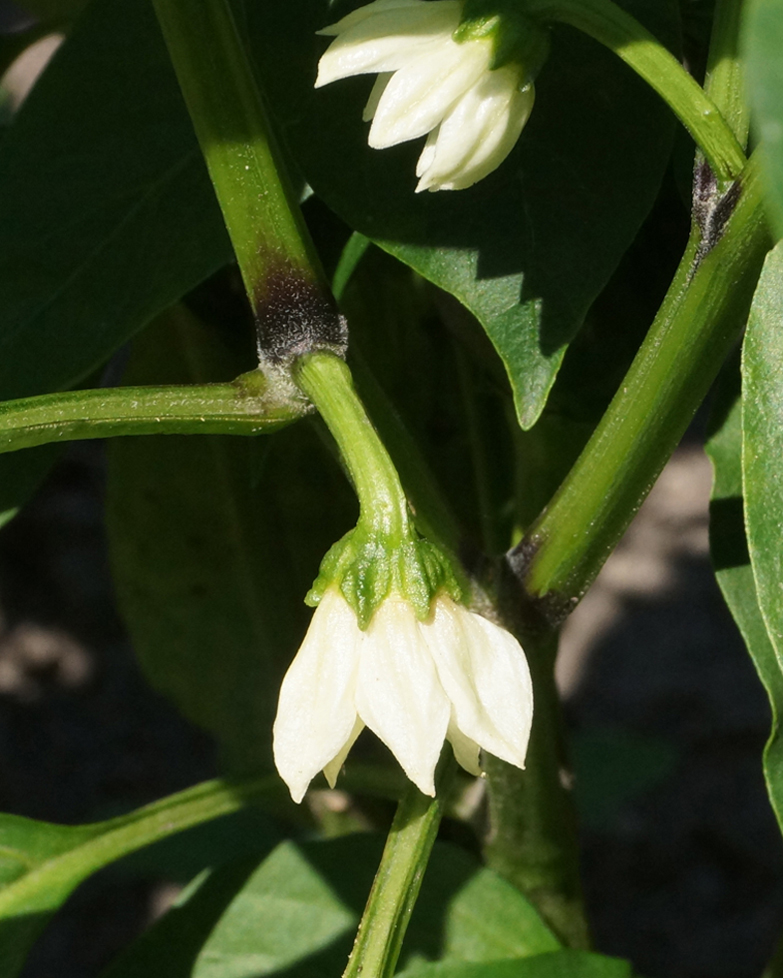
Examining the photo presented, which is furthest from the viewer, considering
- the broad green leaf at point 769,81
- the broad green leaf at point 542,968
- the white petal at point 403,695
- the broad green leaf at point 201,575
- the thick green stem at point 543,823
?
the broad green leaf at point 201,575

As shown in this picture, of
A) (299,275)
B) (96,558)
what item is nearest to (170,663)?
(299,275)

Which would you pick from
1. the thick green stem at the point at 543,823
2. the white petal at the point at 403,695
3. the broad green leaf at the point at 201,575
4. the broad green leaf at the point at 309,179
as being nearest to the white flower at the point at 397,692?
the white petal at the point at 403,695

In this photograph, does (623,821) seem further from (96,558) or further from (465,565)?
(465,565)

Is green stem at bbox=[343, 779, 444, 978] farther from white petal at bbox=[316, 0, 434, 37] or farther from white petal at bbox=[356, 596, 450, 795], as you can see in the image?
white petal at bbox=[316, 0, 434, 37]

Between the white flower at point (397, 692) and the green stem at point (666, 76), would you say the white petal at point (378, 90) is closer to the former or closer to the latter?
the green stem at point (666, 76)

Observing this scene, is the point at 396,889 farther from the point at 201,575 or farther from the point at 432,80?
the point at 201,575

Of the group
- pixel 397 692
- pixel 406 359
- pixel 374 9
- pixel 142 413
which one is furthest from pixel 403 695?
pixel 406 359
